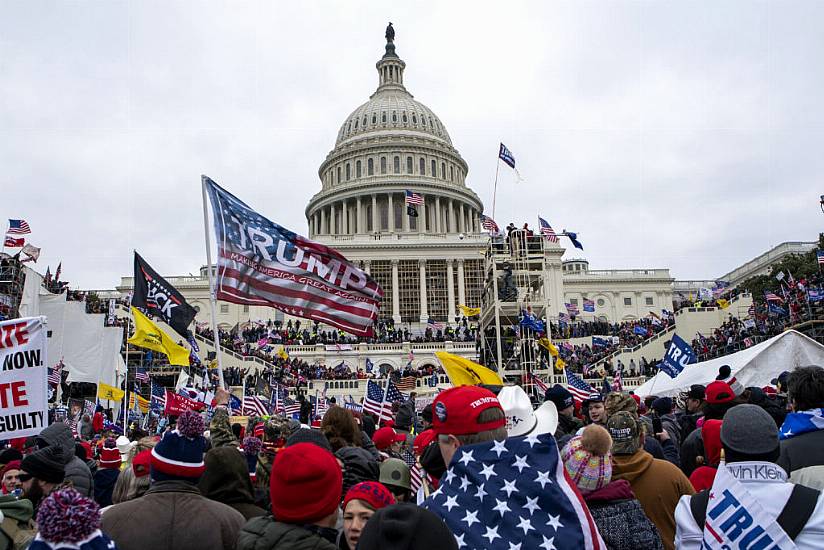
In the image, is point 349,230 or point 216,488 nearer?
point 216,488

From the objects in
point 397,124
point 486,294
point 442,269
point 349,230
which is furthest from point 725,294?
point 397,124

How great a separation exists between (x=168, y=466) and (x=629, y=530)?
2413mm

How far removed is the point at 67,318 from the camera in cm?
2864

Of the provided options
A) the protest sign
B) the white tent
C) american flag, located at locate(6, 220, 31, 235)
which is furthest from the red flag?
american flag, located at locate(6, 220, 31, 235)

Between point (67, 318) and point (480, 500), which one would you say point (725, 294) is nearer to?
point (67, 318)

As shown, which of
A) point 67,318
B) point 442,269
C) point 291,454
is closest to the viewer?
point 291,454

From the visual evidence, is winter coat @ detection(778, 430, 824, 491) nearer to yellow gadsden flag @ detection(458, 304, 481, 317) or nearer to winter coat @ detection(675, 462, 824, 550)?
winter coat @ detection(675, 462, 824, 550)

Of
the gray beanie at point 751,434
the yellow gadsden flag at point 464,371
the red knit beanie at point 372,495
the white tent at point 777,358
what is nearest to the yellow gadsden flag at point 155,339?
the yellow gadsden flag at point 464,371

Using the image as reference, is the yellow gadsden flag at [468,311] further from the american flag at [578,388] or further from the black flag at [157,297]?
the black flag at [157,297]

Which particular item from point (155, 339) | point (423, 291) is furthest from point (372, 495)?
point (423, 291)

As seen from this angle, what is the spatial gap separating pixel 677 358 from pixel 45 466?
40.1 feet

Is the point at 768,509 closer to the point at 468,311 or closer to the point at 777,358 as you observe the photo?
the point at 777,358

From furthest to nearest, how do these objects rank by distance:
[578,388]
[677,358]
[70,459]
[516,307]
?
[516,307] → [578,388] → [677,358] → [70,459]

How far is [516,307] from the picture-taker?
27.3 m
